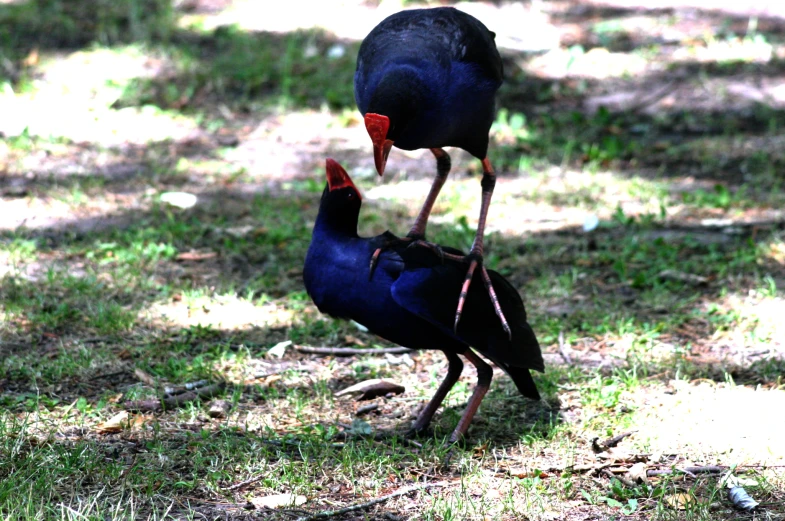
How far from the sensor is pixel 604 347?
171 inches

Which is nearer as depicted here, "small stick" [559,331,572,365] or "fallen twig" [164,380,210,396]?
"fallen twig" [164,380,210,396]

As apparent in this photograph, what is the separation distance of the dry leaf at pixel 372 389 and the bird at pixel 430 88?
1.98 ft

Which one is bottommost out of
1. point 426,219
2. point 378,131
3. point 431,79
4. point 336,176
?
point 426,219

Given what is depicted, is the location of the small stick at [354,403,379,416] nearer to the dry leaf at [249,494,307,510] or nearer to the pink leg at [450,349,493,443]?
the pink leg at [450,349,493,443]

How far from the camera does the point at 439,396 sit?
3670 millimetres

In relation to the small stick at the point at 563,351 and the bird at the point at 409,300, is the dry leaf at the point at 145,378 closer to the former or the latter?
the bird at the point at 409,300

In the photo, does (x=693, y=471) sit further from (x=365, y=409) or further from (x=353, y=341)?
(x=353, y=341)

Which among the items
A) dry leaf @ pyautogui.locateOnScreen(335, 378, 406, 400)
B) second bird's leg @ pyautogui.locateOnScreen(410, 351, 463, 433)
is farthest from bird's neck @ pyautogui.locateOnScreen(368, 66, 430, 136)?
dry leaf @ pyautogui.locateOnScreen(335, 378, 406, 400)

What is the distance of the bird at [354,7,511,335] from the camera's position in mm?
3506

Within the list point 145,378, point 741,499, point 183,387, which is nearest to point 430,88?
point 183,387

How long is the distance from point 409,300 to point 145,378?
1242 millimetres

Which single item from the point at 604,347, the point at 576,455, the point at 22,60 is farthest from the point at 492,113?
the point at 22,60

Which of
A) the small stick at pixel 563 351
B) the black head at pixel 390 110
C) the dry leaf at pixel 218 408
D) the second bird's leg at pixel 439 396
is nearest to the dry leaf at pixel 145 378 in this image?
the dry leaf at pixel 218 408

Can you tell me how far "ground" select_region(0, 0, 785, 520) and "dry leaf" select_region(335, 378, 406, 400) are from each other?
0.05m
